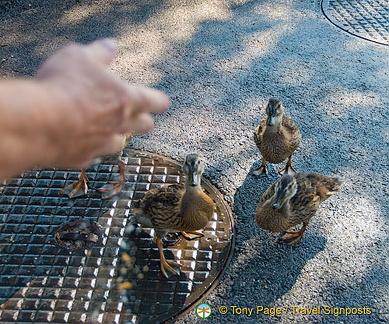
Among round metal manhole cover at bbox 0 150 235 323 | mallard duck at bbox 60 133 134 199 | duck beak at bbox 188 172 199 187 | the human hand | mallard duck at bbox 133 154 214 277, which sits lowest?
round metal manhole cover at bbox 0 150 235 323

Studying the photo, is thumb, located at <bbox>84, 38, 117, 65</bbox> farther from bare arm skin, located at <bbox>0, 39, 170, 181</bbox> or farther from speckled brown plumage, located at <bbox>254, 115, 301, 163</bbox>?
speckled brown plumage, located at <bbox>254, 115, 301, 163</bbox>

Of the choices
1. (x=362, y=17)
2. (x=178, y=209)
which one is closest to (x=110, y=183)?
(x=178, y=209)

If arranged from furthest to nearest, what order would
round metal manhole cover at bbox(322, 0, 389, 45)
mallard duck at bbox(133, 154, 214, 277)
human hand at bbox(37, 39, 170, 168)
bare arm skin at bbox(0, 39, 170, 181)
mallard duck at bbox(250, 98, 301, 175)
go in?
round metal manhole cover at bbox(322, 0, 389, 45) → mallard duck at bbox(250, 98, 301, 175) → mallard duck at bbox(133, 154, 214, 277) → human hand at bbox(37, 39, 170, 168) → bare arm skin at bbox(0, 39, 170, 181)

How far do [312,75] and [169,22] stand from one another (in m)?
2.16

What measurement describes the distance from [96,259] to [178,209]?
31.5 inches

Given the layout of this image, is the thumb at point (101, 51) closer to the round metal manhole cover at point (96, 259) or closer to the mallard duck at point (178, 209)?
the mallard duck at point (178, 209)

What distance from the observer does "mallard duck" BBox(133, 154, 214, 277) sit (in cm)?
372

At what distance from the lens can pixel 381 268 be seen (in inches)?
153

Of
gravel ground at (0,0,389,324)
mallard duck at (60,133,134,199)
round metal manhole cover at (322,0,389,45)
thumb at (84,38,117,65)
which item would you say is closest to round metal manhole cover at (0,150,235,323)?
mallard duck at (60,133,134,199)

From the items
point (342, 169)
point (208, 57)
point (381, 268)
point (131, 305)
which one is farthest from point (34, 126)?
point (208, 57)

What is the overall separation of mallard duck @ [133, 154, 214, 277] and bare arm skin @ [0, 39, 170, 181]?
55.0 inches

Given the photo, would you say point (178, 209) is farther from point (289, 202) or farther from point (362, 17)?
point (362, 17)

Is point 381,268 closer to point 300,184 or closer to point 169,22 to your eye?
point 300,184

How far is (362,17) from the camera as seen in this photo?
21.7ft
